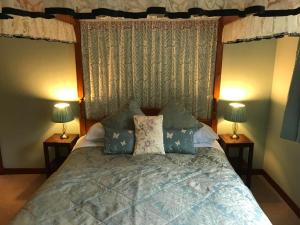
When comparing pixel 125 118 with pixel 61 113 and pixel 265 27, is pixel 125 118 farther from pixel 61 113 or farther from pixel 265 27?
pixel 265 27

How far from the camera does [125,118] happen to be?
2.88 metres

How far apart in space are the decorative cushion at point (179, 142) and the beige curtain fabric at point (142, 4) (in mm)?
1558

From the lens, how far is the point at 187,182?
6.67 ft

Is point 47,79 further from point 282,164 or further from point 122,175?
point 282,164

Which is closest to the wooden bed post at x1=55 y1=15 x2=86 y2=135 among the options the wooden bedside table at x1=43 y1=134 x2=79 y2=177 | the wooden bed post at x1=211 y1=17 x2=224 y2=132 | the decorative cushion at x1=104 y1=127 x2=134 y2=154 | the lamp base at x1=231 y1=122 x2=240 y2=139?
the wooden bedside table at x1=43 y1=134 x2=79 y2=177

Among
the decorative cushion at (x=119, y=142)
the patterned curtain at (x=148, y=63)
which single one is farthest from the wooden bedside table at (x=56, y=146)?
the decorative cushion at (x=119, y=142)

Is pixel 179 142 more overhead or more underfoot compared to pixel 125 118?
more underfoot

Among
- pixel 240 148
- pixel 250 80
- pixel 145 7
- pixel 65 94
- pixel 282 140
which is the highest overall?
pixel 145 7

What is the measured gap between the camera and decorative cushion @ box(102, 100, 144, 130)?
2852 mm

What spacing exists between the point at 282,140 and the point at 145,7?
2.52 meters

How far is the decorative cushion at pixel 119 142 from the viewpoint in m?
2.63

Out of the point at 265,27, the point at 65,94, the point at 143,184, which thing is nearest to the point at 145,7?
the point at 265,27

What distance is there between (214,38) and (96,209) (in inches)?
93.4

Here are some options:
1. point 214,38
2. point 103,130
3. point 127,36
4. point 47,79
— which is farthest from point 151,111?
point 47,79
